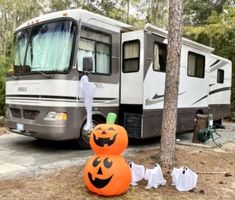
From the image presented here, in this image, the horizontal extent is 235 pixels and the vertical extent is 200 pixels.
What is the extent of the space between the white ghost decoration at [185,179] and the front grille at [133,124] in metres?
3.11

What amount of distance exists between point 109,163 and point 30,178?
145 cm

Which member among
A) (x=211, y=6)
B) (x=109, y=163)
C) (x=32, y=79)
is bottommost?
(x=109, y=163)

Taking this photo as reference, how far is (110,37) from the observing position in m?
8.00

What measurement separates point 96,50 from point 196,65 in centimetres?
387

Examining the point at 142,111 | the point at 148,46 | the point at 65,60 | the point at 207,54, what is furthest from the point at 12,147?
the point at 207,54

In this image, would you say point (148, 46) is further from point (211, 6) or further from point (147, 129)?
point (211, 6)

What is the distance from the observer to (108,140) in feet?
15.0

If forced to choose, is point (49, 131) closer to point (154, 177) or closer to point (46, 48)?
point (46, 48)

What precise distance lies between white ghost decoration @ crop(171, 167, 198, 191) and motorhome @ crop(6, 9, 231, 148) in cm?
280

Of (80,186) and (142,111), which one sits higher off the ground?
(142,111)

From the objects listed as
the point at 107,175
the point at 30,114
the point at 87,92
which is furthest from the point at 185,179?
the point at 30,114

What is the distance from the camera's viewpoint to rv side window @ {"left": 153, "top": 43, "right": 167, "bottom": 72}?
27.6 ft

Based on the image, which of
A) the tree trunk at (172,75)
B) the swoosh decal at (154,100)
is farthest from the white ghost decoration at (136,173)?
the swoosh decal at (154,100)

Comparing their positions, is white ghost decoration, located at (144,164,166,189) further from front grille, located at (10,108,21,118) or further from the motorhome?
front grille, located at (10,108,21,118)
